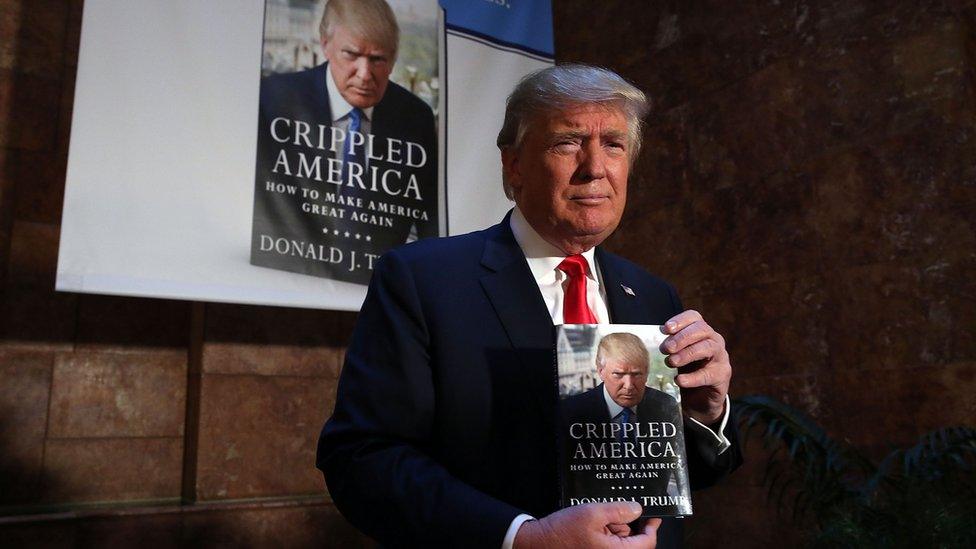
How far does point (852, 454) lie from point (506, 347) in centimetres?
283

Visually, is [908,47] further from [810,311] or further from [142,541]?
[142,541]

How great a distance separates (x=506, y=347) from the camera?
4.33 feet

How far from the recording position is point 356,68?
4.39m

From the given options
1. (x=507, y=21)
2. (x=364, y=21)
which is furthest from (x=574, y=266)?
(x=507, y=21)

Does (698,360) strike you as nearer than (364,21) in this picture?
Yes

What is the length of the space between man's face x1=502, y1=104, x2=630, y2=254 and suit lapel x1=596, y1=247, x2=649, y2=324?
14 cm

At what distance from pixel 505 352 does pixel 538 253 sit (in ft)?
0.76

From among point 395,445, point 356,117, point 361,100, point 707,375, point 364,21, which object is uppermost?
point 364,21

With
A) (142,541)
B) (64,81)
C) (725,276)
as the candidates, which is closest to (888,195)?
(725,276)

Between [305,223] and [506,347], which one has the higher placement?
[305,223]

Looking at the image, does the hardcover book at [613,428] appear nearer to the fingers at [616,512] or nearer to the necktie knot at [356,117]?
the fingers at [616,512]

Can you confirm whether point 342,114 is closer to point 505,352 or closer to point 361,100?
point 361,100

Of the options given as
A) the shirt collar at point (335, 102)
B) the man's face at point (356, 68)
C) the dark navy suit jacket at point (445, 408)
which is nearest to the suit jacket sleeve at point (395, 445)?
the dark navy suit jacket at point (445, 408)

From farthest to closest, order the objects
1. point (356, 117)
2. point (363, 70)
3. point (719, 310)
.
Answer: point (719, 310) < point (363, 70) < point (356, 117)
